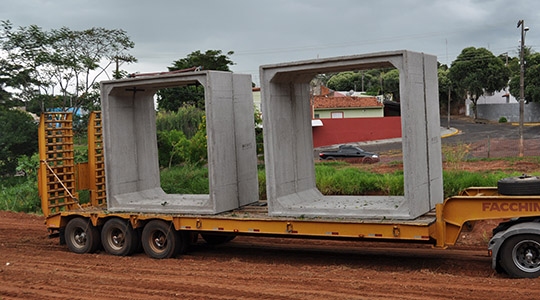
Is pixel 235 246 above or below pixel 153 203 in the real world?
below

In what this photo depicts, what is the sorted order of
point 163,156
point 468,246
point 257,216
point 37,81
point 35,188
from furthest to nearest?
point 37,81 → point 163,156 → point 35,188 → point 468,246 → point 257,216

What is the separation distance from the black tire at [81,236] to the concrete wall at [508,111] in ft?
193

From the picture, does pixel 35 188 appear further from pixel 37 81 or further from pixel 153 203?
pixel 153 203

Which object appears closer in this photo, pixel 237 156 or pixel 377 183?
pixel 237 156

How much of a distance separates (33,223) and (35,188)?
17.9ft

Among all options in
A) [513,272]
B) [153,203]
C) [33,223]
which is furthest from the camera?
[33,223]

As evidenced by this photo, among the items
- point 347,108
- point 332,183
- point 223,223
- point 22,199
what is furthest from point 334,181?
point 347,108

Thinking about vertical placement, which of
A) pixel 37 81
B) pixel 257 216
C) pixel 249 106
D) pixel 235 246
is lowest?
pixel 235 246

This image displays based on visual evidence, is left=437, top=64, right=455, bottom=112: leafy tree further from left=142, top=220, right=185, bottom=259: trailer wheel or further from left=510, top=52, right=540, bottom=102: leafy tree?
left=142, top=220, right=185, bottom=259: trailer wheel

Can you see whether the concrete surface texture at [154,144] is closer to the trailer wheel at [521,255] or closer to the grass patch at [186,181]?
the trailer wheel at [521,255]

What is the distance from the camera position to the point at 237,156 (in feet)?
42.9

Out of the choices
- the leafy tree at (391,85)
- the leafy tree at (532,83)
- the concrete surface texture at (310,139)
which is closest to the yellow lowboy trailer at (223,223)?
the concrete surface texture at (310,139)

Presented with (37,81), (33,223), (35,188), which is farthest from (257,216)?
(37,81)

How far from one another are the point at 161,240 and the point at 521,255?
22.2 ft
